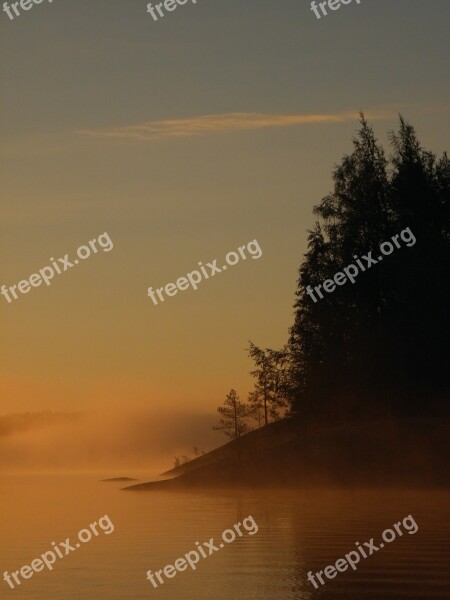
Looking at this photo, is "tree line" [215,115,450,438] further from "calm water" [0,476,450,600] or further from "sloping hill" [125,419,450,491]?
"calm water" [0,476,450,600]

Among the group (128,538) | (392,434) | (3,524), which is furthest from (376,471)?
(128,538)

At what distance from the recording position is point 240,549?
2888cm

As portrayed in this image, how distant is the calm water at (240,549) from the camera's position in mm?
21531

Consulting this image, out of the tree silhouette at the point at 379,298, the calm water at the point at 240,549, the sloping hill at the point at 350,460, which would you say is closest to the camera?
the calm water at the point at 240,549

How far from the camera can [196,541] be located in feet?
104

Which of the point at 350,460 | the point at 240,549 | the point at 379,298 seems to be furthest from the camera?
the point at 379,298

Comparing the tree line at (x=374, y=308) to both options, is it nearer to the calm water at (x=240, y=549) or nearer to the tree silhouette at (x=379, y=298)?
the tree silhouette at (x=379, y=298)

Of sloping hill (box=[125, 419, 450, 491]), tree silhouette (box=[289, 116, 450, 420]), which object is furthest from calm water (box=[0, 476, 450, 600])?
tree silhouette (box=[289, 116, 450, 420])

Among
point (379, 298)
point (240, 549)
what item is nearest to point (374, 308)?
point (379, 298)

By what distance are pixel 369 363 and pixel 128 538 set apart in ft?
125

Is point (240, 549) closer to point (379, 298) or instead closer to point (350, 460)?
point (350, 460)

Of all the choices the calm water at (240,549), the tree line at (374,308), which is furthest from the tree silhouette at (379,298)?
the calm water at (240,549)

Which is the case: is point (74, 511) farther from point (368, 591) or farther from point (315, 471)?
point (368, 591)

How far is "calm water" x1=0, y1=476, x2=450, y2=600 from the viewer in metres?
21.5
